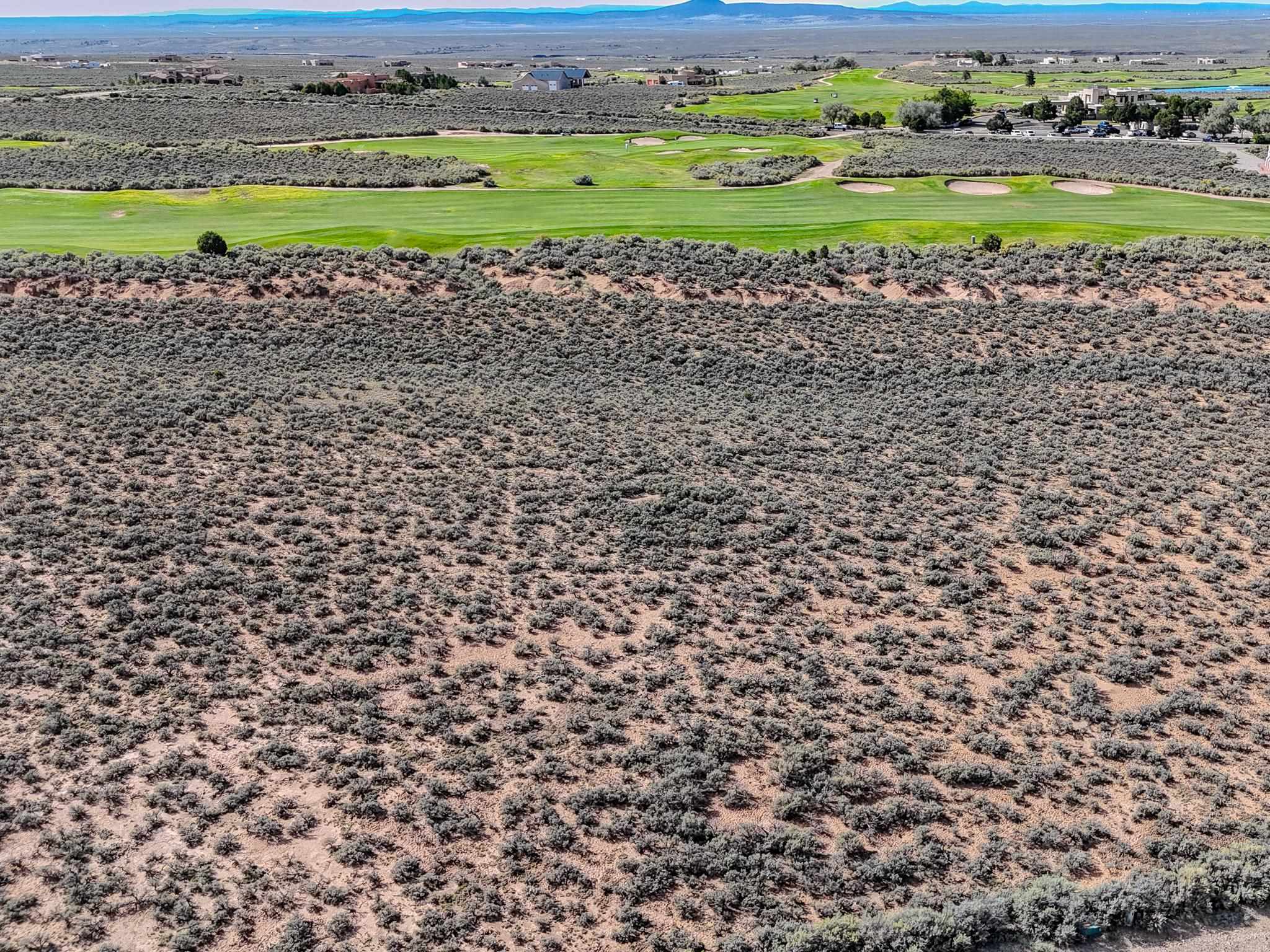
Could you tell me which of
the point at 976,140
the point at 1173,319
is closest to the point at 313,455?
the point at 1173,319

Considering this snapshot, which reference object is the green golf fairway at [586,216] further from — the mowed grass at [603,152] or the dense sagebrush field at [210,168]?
the mowed grass at [603,152]

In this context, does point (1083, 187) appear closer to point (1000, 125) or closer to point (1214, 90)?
point (1000, 125)

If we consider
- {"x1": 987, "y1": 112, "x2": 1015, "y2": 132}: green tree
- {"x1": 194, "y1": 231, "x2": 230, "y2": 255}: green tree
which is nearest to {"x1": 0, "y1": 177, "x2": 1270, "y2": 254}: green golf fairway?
{"x1": 194, "y1": 231, "x2": 230, "y2": 255}: green tree

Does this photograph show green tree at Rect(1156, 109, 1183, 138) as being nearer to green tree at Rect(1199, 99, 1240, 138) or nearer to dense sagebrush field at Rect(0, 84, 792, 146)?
green tree at Rect(1199, 99, 1240, 138)

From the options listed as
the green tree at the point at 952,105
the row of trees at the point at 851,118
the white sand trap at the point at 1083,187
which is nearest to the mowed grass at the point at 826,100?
the row of trees at the point at 851,118

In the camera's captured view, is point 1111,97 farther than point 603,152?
Yes

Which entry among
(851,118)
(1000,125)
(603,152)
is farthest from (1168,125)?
(603,152)
